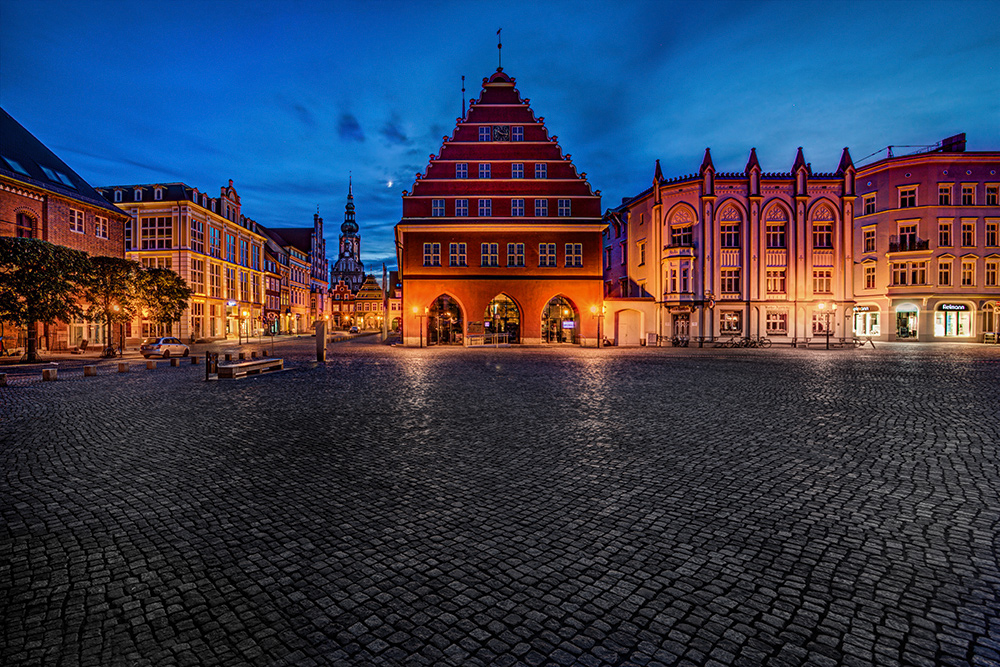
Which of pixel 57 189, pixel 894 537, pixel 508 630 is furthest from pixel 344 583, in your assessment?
pixel 57 189

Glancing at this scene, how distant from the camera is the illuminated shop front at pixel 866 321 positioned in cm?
4547

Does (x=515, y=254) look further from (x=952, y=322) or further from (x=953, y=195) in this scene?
(x=952, y=322)

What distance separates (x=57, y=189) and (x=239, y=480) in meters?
40.5

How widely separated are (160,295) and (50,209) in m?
11.2

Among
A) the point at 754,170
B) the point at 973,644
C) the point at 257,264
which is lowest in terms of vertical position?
the point at 973,644

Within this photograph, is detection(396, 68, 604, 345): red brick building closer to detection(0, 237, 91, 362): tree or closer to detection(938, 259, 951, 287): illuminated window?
detection(0, 237, 91, 362): tree

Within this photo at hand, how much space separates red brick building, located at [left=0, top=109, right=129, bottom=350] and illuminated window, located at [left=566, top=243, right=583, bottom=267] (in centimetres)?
3662

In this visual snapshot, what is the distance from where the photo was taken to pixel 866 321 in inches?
1820

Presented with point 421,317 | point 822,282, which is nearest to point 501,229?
point 421,317

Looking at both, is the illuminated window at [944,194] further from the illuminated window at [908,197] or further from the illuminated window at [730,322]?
the illuminated window at [730,322]

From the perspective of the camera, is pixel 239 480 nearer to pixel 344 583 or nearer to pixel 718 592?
pixel 344 583

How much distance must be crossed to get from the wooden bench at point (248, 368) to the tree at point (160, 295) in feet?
48.0

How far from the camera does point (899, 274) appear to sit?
144ft

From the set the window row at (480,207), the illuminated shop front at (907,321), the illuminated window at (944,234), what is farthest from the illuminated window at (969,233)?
the window row at (480,207)
